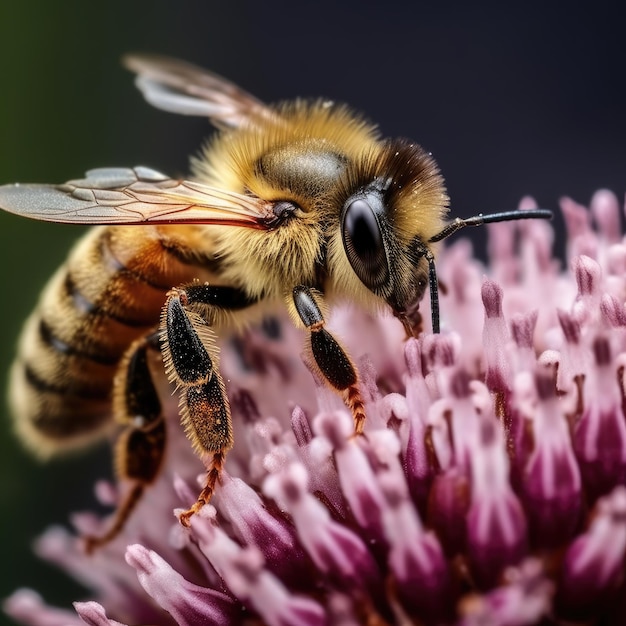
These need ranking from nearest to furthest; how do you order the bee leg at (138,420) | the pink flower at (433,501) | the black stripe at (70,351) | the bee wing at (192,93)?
1. the pink flower at (433,501)
2. the bee leg at (138,420)
3. the black stripe at (70,351)
4. the bee wing at (192,93)

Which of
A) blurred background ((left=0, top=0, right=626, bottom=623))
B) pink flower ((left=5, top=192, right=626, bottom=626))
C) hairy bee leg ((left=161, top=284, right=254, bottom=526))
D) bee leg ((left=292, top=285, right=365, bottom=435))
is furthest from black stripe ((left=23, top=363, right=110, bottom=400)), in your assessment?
blurred background ((left=0, top=0, right=626, bottom=623))

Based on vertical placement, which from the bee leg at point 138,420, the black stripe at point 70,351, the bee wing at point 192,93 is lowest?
the bee leg at point 138,420

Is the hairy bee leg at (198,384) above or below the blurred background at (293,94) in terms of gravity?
below

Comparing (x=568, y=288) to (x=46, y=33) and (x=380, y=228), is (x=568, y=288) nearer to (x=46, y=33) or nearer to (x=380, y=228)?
(x=380, y=228)

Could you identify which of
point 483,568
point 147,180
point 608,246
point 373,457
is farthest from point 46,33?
point 483,568

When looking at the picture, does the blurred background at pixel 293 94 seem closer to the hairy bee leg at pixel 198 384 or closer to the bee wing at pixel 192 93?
the bee wing at pixel 192 93

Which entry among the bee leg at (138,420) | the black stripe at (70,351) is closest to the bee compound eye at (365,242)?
the bee leg at (138,420)

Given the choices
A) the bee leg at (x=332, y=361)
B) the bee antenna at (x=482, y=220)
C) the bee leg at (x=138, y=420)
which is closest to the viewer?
the bee leg at (x=332, y=361)
